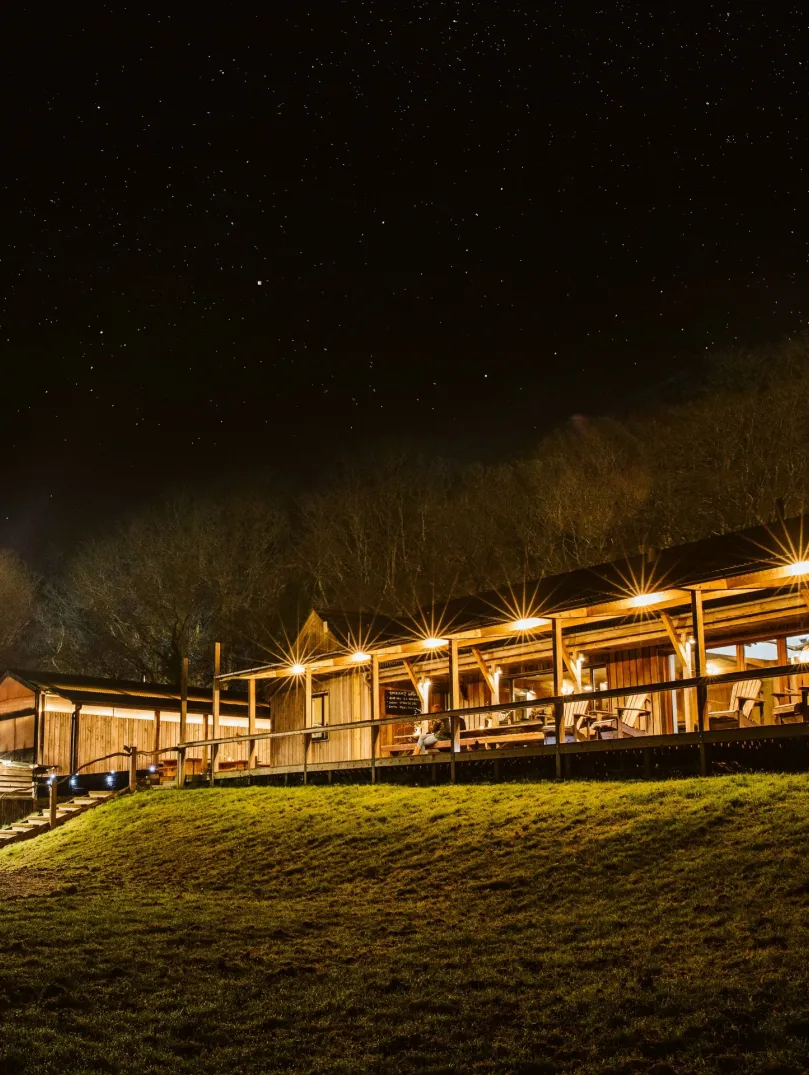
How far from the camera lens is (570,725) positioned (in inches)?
758

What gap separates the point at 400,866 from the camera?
13.8m

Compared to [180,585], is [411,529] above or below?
above

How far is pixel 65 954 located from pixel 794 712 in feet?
36.8

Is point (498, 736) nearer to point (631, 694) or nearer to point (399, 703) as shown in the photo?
point (631, 694)

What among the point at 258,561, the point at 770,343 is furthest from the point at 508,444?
the point at 770,343

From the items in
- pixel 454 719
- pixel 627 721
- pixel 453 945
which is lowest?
pixel 453 945

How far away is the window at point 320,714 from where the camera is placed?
92.4 feet

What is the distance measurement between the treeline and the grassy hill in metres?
23.7

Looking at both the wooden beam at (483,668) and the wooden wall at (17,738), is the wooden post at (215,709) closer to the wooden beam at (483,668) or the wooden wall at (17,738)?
the wooden beam at (483,668)

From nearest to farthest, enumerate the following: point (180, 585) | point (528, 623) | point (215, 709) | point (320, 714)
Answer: point (528, 623) → point (215, 709) → point (320, 714) → point (180, 585)

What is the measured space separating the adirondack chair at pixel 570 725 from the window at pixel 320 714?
9392 millimetres

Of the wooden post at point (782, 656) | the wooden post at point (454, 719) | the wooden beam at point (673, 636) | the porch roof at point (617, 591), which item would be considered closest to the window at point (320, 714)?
A: the porch roof at point (617, 591)

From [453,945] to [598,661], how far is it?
530 inches

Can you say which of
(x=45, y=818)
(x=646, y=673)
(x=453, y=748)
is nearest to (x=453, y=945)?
(x=453, y=748)
